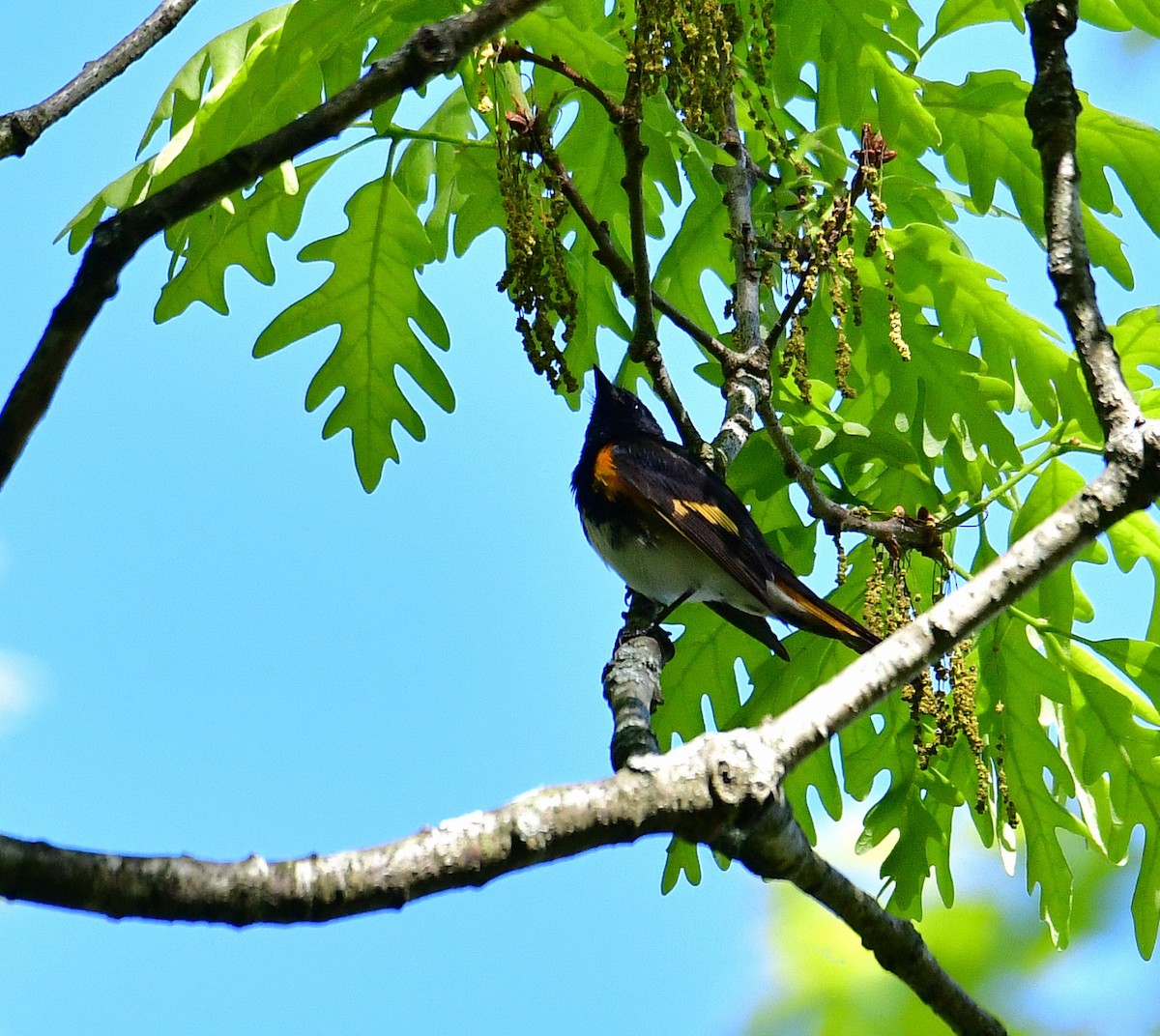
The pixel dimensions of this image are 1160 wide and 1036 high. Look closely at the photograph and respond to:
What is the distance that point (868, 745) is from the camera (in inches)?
127

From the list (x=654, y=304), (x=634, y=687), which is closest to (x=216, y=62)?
(x=654, y=304)

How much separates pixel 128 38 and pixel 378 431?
1376 mm

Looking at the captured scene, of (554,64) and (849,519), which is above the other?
(554,64)

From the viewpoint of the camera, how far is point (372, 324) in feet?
11.7

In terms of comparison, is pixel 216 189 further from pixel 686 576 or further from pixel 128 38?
pixel 686 576

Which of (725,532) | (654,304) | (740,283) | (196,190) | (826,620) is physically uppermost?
(740,283)

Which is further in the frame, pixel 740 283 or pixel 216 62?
pixel 740 283

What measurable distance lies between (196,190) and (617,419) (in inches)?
114

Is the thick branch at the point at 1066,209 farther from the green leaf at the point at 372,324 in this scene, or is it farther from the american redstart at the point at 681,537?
the green leaf at the point at 372,324

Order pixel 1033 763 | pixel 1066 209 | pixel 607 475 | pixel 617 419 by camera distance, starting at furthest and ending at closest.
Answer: pixel 617 419 < pixel 607 475 < pixel 1033 763 < pixel 1066 209

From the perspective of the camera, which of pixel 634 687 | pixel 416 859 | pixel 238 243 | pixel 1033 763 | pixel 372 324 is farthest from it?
pixel 372 324

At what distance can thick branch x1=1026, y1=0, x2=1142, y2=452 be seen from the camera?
1.96m

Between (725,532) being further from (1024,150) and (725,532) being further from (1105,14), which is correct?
(1105,14)

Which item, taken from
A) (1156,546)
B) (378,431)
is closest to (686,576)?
(378,431)
